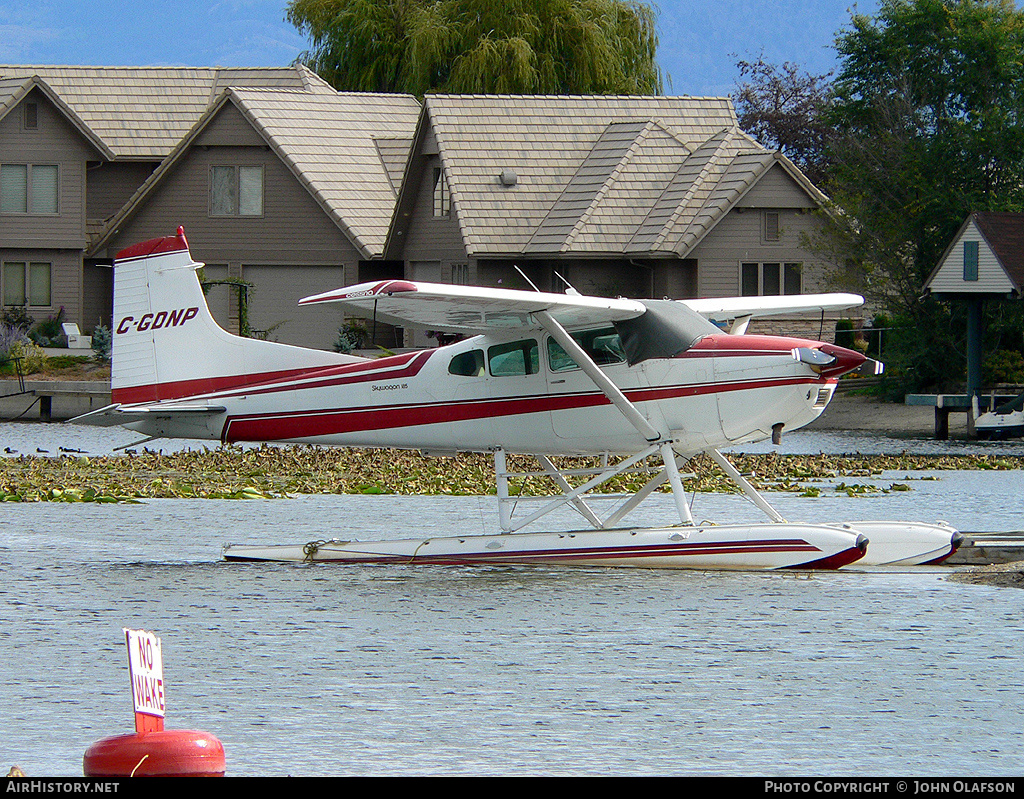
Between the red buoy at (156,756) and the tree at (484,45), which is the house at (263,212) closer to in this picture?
the tree at (484,45)

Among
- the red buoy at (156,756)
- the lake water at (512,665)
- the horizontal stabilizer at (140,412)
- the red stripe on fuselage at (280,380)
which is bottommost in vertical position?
the lake water at (512,665)

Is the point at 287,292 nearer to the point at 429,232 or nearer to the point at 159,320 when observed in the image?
the point at 429,232

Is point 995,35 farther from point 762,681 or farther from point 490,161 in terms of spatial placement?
point 762,681

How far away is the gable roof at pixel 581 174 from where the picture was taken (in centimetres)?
3884

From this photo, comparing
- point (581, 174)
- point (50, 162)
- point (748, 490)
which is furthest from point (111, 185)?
point (748, 490)

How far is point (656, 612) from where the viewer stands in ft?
38.5

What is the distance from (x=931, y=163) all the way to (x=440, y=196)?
43.3 feet

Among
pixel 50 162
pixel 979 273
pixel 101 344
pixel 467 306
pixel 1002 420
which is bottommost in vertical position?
pixel 1002 420

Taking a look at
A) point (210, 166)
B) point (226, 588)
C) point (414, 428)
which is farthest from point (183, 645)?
point (210, 166)

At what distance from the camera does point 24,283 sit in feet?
139

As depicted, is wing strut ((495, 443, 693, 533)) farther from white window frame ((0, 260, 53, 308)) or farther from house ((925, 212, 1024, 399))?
white window frame ((0, 260, 53, 308))

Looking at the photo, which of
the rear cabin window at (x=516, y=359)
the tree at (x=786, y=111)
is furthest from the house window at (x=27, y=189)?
the tree at (x=786, y=111)

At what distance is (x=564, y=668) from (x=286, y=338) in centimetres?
3294

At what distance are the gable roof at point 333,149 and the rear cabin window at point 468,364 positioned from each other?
28.4 m
